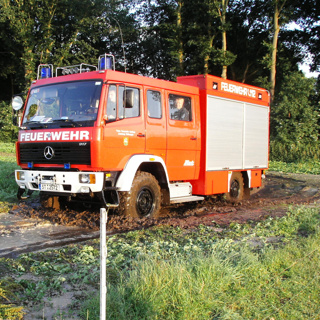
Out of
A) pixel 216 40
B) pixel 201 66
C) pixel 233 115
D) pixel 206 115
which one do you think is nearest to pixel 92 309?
pixel 206 115

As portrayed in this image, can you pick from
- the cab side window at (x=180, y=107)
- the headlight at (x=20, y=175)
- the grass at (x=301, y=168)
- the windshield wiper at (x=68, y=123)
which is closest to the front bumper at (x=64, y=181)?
the headlight at (x=20, y=175)

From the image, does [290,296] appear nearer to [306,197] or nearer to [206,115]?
[206,115]

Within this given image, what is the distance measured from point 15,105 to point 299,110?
21.0m

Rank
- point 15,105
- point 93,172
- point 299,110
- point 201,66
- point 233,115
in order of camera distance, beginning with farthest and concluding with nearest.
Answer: point 201,66, point 299,110, point 233,115, point 15,105, point 93,172

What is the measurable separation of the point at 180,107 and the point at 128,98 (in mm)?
2068

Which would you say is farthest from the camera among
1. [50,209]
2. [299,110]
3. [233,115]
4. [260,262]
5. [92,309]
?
[299,110]

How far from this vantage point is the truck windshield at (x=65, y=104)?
776 centimetres

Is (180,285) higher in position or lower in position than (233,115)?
lower

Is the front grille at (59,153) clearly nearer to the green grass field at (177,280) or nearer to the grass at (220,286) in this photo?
the green grass field at (177,280)

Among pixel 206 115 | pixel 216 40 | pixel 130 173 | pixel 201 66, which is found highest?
pixel 216 40

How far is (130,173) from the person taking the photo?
796cm

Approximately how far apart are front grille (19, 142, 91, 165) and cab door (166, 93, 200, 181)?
86.7 inches

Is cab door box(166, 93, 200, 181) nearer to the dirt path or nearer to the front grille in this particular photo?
the dirt path

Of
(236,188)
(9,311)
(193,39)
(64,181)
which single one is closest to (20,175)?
(64,181)
